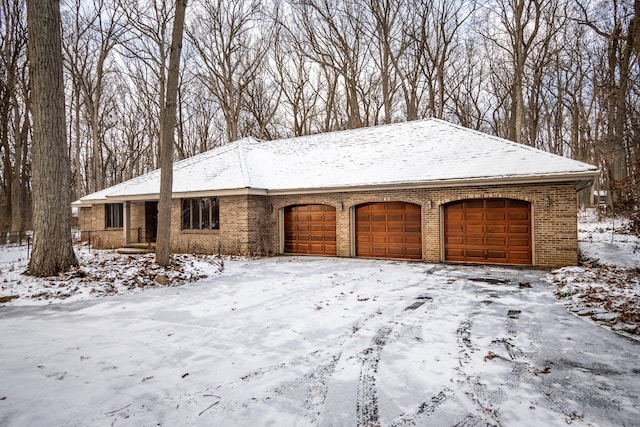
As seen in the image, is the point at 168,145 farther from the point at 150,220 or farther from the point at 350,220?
the point at 150,220

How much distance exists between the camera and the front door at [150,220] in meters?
17.3

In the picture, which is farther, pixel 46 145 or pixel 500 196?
pixel 500 196

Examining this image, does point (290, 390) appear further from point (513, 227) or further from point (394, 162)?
point (394, 162)

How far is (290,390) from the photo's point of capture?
3.45 metres

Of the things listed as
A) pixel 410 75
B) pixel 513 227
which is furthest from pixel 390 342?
pixel 410 75

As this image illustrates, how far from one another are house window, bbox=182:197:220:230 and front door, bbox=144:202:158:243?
2752 millimetres

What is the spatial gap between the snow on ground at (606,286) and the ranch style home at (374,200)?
4.25ft

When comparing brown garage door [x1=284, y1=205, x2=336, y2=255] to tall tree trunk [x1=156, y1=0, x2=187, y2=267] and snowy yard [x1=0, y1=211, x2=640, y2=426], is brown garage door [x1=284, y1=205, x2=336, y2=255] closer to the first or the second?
tall tree trunk [x1=156, y1=0, x2=187, y2=267]

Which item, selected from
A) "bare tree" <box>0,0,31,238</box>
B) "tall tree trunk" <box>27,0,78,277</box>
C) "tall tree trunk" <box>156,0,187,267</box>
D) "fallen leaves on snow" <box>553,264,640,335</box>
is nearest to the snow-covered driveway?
"fallen leaves on snow" <box>553,264,640,335</box>

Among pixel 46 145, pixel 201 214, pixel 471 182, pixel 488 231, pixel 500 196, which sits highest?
pixel 46 145

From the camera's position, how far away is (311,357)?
4.25 m

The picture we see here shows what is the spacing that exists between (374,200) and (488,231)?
13.1ft

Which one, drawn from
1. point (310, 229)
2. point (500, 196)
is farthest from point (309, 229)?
point (500, 196)

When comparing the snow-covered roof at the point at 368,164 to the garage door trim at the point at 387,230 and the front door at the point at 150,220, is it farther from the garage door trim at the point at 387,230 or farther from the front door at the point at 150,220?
the garage door trim at the point at 387,230
